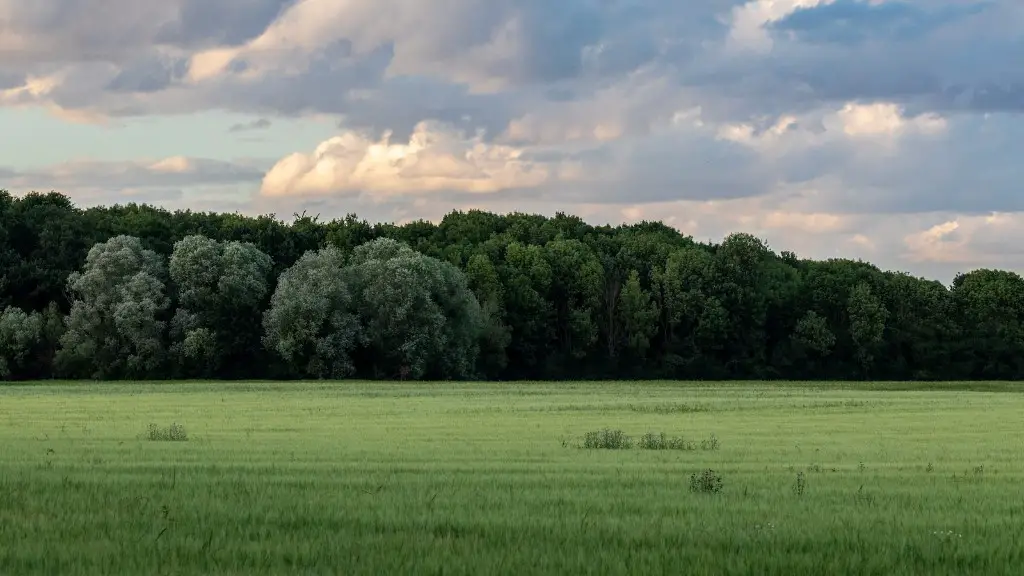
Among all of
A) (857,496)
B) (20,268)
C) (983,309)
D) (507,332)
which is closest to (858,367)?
(983,309)

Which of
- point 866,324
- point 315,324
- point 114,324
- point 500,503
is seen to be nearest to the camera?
point 500,503

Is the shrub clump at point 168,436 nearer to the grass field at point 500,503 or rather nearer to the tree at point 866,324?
the grass field at point 500,503

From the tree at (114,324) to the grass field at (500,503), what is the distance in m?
66.5

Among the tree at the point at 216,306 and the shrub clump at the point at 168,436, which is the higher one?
the tree at the point at 216,306

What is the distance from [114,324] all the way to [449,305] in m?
27.5

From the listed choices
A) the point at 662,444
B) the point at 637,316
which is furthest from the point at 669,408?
the point at 637,316

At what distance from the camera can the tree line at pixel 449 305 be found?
103 m

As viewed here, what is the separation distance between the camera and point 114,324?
336 feet

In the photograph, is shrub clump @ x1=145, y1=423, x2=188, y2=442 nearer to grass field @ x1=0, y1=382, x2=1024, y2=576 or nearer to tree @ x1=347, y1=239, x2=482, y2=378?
grass field @ x1=0, y1=382, x2=1024, y2=576

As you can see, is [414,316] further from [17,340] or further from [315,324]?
[17,340]

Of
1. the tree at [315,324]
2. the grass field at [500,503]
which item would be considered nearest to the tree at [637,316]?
the tree at [315,324]

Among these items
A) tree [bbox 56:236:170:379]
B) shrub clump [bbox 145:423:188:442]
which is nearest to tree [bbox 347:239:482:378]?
tree [bbox 56:236:170:379]

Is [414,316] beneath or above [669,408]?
above

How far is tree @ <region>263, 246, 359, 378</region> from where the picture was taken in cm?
10025
